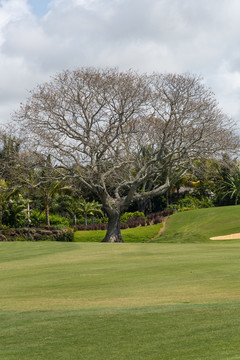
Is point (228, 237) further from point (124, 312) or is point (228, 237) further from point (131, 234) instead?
point (124, 312)

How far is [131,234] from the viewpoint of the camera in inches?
1535

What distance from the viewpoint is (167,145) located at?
3291 cm

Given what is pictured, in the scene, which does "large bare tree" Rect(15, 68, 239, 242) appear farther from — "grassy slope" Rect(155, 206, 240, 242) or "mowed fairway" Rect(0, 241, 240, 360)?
"mowed fairway" Rect(0, 241, 240, 360)

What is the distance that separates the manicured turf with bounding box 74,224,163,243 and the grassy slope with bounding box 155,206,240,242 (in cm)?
105

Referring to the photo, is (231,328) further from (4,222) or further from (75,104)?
(4,222)

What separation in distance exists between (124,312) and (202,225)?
30962 mm

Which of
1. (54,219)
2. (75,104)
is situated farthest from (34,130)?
(54,219)

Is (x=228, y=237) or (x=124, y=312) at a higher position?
(x=228, y=237)

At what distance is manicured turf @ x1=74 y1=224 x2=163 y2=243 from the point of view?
38.2 m

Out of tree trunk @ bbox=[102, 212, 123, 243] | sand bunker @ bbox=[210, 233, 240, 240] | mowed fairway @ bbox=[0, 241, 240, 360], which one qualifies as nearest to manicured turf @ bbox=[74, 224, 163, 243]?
tree trunk @ bbox=[102, 212, 123, 243]

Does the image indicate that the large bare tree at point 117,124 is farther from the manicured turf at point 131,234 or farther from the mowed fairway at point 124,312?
the mowed fairway at point 124,312

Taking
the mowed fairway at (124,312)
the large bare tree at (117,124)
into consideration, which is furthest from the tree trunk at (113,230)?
the mowed fairway at (124,312)

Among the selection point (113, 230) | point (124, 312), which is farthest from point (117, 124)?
point (124, 312)

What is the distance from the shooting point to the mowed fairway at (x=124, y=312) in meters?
4.55
